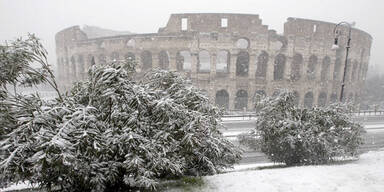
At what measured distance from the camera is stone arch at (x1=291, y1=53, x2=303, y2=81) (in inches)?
856

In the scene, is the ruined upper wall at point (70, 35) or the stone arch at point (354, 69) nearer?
the stone arch at point (354, 69)

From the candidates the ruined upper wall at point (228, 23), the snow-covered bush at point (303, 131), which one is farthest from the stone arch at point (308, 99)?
the snow-covered bush at point (303, 131)

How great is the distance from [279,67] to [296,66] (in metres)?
1.88

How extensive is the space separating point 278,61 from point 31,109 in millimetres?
23040

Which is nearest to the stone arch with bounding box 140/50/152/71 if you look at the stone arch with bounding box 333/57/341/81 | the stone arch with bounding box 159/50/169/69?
the stone arch with bounding box 159/50/169/69

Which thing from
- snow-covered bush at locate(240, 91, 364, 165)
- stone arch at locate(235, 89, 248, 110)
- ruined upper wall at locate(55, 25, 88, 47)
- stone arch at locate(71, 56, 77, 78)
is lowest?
stone arch at locate(235, 89, 248, 110)

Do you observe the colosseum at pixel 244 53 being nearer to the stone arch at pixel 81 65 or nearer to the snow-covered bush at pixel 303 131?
the stone arch at pixel 81 65

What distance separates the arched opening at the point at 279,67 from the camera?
22294 mm

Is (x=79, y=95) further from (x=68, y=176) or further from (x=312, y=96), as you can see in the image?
(x=312, y=96)

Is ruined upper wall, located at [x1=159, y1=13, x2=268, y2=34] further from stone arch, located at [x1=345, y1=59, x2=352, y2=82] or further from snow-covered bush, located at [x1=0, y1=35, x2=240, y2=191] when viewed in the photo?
snow-covered bush, located at [x1=0, y1=35, x2=240, y2=191]

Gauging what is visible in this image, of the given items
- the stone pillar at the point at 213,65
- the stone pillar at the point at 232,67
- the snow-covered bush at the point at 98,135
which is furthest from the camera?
the stone pillar at the point at 213,65

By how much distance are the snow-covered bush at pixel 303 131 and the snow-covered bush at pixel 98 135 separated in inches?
128

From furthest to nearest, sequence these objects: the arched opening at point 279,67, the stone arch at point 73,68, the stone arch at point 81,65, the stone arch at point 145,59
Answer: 1. the stone arch at point 73,68
2. the stone arch at point 81,65
3. the arched opening at point 279,67
4. the stone arch at point 145,59

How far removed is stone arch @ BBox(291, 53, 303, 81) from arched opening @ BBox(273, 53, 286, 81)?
3.28 feet
